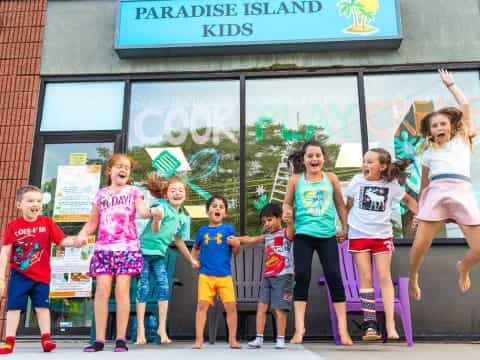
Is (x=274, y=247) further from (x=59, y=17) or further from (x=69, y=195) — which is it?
(x=59, y=17)

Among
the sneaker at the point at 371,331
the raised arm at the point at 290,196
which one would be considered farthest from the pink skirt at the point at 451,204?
the raised arm at the point at 290,196

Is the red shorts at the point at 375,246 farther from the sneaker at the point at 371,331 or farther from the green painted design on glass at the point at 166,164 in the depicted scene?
the green painted design on glass at the point at 166,164

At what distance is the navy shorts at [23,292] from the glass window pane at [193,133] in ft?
7.35

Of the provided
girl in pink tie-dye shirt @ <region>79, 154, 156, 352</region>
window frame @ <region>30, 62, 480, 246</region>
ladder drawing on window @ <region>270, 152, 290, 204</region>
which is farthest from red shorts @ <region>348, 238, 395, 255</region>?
window frame @ <region>30, 62, 480, 246</region>

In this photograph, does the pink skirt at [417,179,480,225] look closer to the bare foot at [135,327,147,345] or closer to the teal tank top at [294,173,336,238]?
the teal tank top at [294,173,336,238]

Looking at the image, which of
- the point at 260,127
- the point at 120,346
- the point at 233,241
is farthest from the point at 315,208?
the point at 260,127

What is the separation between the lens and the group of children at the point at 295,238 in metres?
3.73

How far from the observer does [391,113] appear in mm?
5973

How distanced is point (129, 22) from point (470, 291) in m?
5.36

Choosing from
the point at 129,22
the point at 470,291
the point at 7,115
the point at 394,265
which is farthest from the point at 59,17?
the point at 470,291

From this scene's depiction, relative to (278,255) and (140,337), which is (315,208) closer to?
(278,255)

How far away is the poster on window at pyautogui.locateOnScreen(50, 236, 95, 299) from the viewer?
5.54 metres

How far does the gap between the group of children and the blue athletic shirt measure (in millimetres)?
10

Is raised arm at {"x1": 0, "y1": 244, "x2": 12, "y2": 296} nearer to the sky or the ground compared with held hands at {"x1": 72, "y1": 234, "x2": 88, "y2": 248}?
nearer to the ground
